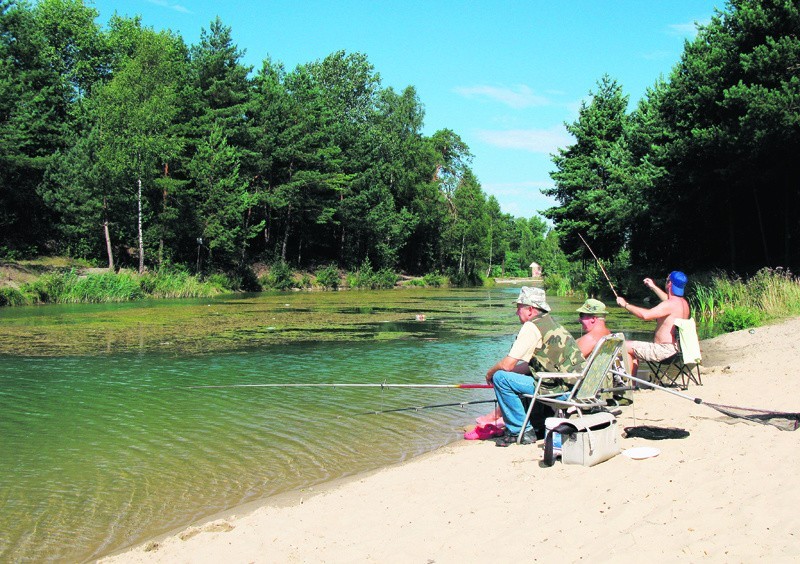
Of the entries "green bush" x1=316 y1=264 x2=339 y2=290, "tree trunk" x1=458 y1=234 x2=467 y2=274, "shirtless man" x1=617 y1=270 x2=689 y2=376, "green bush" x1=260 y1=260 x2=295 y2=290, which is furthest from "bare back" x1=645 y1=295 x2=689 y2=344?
"tree trunk" x1=458 y1=234 x2=467 y2=274

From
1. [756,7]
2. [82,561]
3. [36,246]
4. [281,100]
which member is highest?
[281,100]

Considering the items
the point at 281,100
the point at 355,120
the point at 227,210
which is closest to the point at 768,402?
the point at 227,210

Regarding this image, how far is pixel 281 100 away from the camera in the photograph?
49031mm

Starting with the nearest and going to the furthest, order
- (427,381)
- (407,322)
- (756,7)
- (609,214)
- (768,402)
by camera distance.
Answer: (768,402) → (427,381) → (756,7) → (407,322) → (609,214)

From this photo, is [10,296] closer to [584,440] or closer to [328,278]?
[328,278]

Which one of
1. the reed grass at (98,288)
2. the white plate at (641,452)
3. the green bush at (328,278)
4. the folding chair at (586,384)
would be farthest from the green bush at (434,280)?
the white plate at (641,452)

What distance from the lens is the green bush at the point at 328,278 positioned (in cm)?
4966

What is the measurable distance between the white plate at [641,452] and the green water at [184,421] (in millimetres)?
2158

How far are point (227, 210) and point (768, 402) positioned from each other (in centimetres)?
3708

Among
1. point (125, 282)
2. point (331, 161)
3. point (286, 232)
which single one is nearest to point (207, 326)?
point (125, 282)

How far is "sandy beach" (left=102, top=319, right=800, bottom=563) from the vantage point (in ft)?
12.0

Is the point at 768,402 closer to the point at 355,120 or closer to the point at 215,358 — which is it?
the point at 215,358

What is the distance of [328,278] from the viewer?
164 ft

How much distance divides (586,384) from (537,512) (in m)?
2.02
